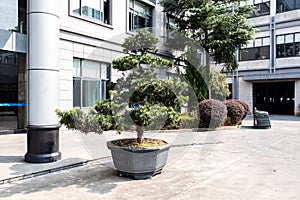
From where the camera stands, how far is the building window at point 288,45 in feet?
66.6

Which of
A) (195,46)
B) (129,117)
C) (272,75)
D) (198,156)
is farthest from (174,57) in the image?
(129,117)

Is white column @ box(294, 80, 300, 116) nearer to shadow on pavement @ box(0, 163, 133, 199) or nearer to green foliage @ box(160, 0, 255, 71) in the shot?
green foliage @ box(160, 0, 255, 71)

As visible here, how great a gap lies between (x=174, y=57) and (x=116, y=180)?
12.8 m

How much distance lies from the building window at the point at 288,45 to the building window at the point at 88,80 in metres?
15.3

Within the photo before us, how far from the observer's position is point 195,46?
1482cm

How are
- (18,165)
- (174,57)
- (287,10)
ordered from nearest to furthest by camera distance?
(18,165), (174,57), (287,10)

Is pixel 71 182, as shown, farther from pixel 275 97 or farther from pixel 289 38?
pixel 275 97

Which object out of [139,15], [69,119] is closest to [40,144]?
[69,119]

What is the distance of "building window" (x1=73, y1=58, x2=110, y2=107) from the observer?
35.6ft

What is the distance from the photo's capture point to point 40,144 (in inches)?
214

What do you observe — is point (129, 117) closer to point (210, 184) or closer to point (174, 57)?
point (210, 184)

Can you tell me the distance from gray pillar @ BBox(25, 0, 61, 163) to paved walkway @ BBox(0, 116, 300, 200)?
38cm

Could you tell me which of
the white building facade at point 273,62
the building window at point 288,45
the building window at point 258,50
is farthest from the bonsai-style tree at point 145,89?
the building window at point 288,45

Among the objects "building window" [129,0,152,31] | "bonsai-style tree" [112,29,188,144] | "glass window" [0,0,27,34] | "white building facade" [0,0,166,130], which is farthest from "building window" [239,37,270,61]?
"bonsai-style tree" [112,29,188,144]
